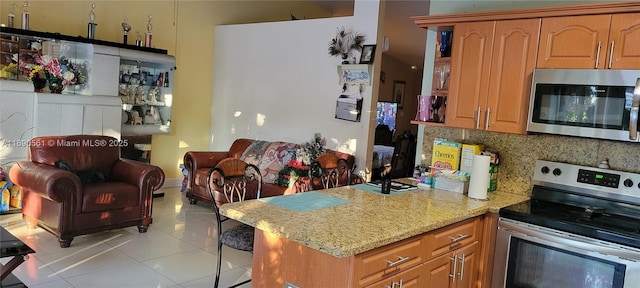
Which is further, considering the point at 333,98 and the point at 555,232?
the point at 333,98

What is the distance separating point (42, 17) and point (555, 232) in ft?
19.0

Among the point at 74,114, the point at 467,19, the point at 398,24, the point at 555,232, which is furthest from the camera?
the point at 398,24

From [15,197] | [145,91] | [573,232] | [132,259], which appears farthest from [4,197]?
[573,232]

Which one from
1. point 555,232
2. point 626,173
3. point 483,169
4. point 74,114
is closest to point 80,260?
point 74,114

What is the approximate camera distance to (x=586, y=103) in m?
2.67

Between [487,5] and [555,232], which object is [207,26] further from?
[555,232]

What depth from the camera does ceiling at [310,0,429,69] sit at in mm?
7301

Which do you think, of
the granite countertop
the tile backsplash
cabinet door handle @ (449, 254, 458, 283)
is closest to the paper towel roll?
the granite countertop

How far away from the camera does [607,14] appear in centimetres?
261

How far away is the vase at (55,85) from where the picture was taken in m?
5.14

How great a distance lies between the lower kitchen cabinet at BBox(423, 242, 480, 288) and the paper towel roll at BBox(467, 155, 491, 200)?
1.11ft

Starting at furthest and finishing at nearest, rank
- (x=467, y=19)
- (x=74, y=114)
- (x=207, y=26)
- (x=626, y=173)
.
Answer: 1. (x=207, y=26)
2. (x=74, y=114)
3. (x=467, y=19)
4. (x=626, y=173)

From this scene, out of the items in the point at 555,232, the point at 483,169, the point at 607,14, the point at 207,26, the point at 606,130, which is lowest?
the point at 555,232

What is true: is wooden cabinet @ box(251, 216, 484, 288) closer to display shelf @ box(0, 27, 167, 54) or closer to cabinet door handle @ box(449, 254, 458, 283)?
cabinet door handle @ box(449, 254, 458, 283)
